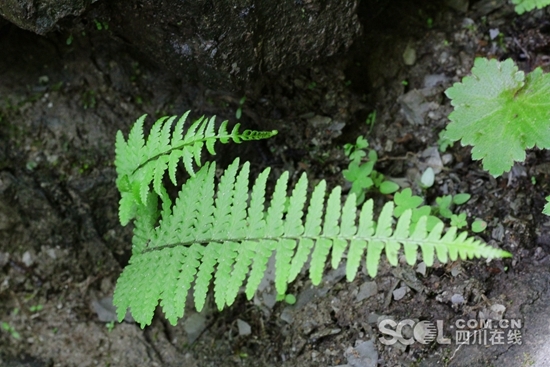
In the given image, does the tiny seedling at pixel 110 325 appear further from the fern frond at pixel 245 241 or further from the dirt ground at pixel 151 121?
the fern frond at pixel 245 241

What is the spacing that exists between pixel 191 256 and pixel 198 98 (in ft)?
3.39

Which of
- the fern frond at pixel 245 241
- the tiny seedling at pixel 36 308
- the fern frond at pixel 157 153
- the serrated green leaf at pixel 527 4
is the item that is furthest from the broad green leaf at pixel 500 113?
the tiny seedling at pixel 36 308

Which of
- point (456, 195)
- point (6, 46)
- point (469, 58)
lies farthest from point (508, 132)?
point (6, 46)

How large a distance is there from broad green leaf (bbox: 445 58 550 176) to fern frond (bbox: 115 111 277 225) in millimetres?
946

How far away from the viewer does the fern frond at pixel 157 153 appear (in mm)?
2170

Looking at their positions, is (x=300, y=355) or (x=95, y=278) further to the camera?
(x=95, y=278)

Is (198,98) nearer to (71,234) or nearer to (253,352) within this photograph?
(71,234)

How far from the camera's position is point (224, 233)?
7.00ft

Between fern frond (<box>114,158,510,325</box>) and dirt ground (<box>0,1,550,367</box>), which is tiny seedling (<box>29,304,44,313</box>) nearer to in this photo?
dirt ground (<box>0,1,550,367</box>)

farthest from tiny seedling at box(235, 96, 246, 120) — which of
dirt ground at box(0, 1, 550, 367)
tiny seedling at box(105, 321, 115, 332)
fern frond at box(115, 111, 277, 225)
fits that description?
tiny seedling at box(105, 321, 115, 332)

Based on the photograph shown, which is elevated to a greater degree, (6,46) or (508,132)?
(6,46)

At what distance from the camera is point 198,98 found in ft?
9.51

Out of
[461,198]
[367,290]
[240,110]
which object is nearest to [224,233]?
[367,290]

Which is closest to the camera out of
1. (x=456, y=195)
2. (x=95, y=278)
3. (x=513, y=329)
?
(x=513, y=329)
